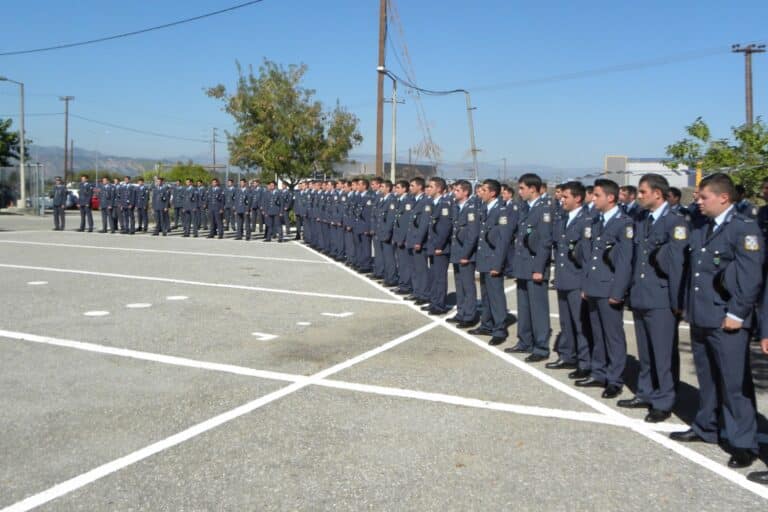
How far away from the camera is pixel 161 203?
25.2 metres

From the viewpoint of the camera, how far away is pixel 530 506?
4.17m

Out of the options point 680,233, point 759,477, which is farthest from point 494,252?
point 759,477

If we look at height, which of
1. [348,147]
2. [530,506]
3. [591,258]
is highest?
[348,147]

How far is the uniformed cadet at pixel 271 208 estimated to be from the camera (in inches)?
896

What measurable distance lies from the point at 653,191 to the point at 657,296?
0.86 metres

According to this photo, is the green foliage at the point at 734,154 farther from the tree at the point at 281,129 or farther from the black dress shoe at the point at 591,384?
the tree at the point at 281,129

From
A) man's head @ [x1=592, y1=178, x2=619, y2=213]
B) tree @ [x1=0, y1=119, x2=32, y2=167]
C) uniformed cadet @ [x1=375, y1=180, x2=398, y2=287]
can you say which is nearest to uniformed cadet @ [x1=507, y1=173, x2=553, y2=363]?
man's head @ [x1=592, y1=178, x2=619, y2=213]

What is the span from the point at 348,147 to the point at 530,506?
3021 cm

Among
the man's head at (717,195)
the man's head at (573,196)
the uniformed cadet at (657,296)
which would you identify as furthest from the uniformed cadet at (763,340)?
the man's head at (573,196)

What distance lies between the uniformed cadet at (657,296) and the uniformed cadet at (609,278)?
0.24 metres

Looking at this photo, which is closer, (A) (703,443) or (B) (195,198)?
(A) (703,443)

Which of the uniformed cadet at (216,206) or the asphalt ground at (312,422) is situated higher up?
the uniformed cadet at (216,206)

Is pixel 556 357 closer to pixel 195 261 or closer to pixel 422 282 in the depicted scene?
pixel 422 282

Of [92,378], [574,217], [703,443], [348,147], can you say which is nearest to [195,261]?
[92,378]
